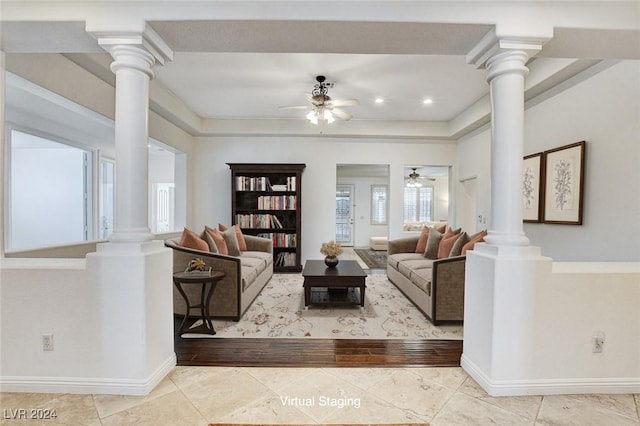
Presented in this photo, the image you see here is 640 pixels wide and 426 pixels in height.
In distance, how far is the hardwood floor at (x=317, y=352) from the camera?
7.34ft

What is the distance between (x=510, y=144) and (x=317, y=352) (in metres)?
2.11

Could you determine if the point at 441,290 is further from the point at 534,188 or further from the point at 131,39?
the point at 131,39

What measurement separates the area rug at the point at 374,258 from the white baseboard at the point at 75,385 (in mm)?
4988

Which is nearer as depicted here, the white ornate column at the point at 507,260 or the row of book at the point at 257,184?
the white ornate column at the point at 507,260

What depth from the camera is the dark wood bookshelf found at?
546cm

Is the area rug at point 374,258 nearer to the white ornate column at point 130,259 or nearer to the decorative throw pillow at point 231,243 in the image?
the decorative throw pillow at point 231,243

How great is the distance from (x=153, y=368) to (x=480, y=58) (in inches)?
121

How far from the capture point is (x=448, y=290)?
3.04 meters

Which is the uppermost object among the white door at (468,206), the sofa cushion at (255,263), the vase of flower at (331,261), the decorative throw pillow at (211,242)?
the white door at (468,206)

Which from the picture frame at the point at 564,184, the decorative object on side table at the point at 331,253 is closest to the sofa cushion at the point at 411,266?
the decorative object on side table at the point at 331,253

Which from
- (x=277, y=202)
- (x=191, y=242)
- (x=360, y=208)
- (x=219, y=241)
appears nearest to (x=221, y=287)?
(x=191, y=242)

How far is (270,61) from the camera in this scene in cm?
330

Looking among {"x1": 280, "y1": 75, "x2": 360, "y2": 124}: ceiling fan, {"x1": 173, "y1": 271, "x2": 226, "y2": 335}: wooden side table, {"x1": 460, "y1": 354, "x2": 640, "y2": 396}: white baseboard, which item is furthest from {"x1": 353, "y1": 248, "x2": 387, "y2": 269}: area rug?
{"x1": 460, "y1": 354, "x2": 640, "y2": 396}: white baseboard

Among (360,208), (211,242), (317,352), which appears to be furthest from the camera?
(360,208)
